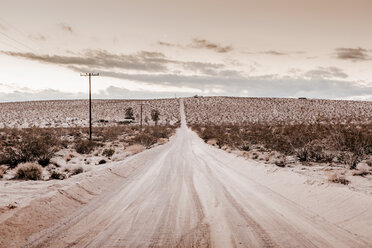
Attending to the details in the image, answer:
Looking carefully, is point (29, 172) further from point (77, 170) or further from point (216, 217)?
point (216, 217)

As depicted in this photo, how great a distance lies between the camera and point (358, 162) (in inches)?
555

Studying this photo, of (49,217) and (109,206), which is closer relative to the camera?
(49,217)

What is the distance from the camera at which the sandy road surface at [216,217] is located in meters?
4.94

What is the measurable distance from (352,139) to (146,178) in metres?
10.8

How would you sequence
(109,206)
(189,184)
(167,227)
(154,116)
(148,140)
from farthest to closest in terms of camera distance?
(154,116)
(148,140)
(189,184)
(109,206)
(167,227)

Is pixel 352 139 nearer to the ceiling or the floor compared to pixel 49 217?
nearer to the ceiling

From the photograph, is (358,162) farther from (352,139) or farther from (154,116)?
(154,116)

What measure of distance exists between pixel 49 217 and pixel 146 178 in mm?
5132

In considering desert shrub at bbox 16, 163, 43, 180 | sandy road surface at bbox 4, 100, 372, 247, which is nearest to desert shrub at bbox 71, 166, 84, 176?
desert shrub at bbox 16, 163, 43, 180

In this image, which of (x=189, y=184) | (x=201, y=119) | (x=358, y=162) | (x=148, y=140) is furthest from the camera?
(x=201, y=119)

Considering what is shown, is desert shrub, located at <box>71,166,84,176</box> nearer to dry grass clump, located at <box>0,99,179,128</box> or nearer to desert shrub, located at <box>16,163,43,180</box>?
desert shrub, located at <box>16,163,43,180</box>

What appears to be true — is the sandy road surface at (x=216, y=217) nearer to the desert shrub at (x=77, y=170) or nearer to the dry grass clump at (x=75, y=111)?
the desert shrub at (x=77, y=170)

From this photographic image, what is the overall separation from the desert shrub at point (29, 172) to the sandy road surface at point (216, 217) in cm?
396

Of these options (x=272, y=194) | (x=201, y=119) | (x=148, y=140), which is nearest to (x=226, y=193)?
(x=272, y=194)
